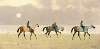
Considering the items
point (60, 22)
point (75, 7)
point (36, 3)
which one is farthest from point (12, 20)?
point (75, 7)

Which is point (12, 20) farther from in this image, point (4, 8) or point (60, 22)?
point (60, 22)

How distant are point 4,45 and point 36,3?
599mm

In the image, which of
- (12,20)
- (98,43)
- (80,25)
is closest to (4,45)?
(12,20)

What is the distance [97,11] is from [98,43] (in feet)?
1.23

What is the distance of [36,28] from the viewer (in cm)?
267

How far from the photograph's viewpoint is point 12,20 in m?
2.66

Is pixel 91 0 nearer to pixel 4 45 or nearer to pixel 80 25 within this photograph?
pixel 80 25

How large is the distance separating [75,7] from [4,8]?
0.82 m

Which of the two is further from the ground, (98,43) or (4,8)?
(4,8)

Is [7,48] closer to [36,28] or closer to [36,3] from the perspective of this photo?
[36,28]

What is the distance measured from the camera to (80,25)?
2.72m

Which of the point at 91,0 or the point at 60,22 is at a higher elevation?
the point at 91,0

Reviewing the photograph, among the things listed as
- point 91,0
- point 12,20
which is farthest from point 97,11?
point 12,20

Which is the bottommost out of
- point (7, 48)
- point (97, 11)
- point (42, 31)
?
point (7, 48)
